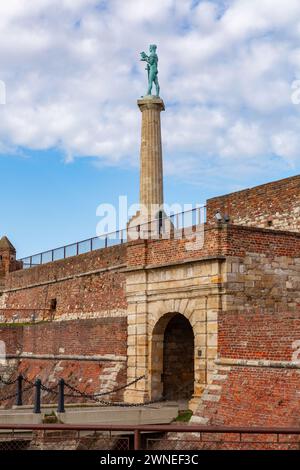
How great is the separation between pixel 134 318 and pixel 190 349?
71.2 inches

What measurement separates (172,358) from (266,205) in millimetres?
7143

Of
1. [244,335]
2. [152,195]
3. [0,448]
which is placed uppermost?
[152,195]

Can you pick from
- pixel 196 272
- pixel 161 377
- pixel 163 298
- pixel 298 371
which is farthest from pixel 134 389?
pixel 298 371

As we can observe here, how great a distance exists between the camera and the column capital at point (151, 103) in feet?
108

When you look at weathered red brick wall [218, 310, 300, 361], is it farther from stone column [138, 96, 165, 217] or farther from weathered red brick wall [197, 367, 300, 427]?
stone column [138, 96, 165, 217]

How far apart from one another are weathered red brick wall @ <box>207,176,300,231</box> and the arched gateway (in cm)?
555

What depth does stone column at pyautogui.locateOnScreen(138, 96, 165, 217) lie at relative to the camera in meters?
32.4

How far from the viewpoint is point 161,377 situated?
18.2 m

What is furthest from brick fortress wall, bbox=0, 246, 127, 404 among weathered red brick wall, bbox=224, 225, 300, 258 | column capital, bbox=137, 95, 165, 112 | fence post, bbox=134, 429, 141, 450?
fence post, bbox=134, 429, 141, 450

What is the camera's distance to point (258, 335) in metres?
14.5

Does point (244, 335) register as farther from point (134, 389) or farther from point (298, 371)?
point (134, 389)
